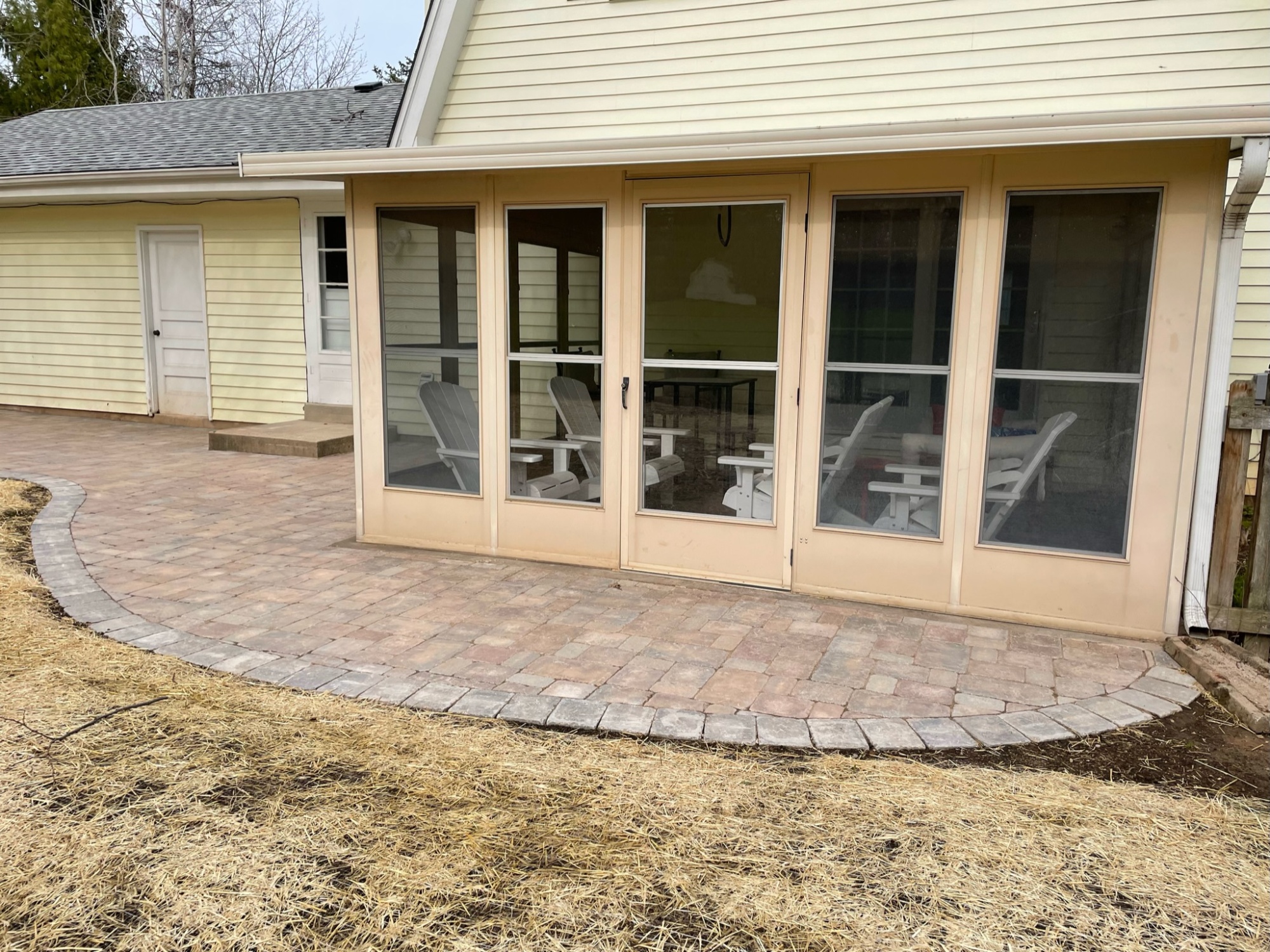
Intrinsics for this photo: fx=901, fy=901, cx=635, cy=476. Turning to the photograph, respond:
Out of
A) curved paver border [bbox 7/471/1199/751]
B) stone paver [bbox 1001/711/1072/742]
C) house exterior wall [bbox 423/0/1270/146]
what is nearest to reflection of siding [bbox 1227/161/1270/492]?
house exterior wall [bbox 423/0/1270/146]

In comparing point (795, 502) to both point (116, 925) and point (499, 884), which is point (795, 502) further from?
point (116, 925)

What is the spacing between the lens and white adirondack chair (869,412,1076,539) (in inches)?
163

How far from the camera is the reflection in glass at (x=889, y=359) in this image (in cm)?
424

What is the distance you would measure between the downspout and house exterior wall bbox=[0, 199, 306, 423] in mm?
8923

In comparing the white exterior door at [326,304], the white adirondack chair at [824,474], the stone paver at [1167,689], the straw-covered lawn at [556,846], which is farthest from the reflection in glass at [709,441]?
the white exterior door at [326,304]

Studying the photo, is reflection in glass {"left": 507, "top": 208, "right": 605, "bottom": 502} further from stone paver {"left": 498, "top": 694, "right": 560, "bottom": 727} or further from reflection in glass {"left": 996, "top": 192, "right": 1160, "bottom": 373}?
reflection in glass {"left": 996, "top": 192, "right": 1160, "bottom": 373}

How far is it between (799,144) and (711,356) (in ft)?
3.72

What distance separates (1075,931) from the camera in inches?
83.5

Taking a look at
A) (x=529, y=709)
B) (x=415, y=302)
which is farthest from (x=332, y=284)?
(x=529, y=709)

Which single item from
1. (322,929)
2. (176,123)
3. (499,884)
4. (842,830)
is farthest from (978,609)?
(176,123)

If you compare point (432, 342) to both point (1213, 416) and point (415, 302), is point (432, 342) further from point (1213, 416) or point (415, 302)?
point (1213, 416)

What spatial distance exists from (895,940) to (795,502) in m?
2.70

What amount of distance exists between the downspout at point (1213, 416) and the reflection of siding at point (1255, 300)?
8.87 feet

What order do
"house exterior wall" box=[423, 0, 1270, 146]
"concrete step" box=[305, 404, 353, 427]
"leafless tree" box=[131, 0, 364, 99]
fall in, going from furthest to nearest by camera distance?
"leafless tree" box=[131, 0, 364, 99], "concrete step" box=[305, 404, 353, 427], "house exterior wall" box=[423, 0, 1270, 146]
